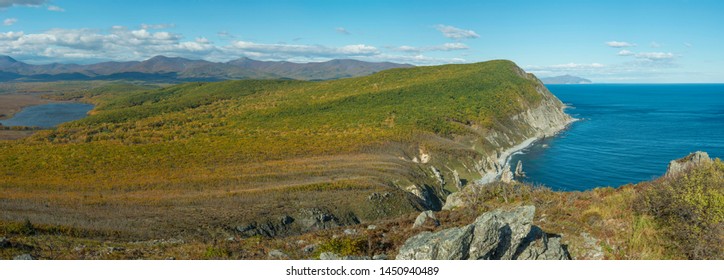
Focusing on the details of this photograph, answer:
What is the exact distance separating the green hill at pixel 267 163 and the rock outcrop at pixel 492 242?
22.4 m

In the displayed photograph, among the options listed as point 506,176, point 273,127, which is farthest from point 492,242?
point 273,127

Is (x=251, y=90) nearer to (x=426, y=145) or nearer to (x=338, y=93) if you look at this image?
(x=338, y=93)

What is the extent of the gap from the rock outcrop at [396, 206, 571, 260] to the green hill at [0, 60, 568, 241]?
22.4 meters

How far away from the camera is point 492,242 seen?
14344mm

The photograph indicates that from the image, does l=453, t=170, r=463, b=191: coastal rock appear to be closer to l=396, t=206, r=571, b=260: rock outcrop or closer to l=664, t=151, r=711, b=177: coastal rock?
l=664, t=151, r=711, b=177: coastal rock

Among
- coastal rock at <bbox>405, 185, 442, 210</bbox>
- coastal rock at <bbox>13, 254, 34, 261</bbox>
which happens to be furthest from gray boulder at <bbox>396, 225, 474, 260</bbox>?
coastal rock at <bbox>405, 185, 442, 210</bbox>

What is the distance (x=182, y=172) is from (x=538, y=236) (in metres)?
43.5

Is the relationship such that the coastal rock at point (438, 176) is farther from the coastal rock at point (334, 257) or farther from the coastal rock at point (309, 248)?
the coastal rock at point (334, 257)

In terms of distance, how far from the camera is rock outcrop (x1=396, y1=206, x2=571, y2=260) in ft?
45.9

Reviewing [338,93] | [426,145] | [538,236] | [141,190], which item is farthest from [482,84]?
[538,236]

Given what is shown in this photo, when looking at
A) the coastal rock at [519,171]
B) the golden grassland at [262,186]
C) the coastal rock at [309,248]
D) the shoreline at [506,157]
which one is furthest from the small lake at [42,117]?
the coastal rock at [309,248]

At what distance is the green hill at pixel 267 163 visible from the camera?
36562 mm

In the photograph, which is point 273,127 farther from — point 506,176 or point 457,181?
point 506,176
